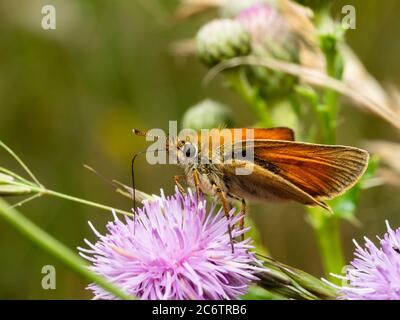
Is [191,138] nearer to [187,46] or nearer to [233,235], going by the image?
[233,235]

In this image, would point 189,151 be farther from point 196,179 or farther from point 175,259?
point 175,259

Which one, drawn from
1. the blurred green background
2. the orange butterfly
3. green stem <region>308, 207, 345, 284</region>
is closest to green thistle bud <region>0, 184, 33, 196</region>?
the orange butterfly

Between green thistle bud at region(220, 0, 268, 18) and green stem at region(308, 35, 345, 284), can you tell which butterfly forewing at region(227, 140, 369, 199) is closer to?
green stem at region(308, 35, 345, 284)

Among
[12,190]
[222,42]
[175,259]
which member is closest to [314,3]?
[222,42]

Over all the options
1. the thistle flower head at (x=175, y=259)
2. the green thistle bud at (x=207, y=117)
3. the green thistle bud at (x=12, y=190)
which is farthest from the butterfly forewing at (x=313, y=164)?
the green thistle bud at (x=207, y=117)

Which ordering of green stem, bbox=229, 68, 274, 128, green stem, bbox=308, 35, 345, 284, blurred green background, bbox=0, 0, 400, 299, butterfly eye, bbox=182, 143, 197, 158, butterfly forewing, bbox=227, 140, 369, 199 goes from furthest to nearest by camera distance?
blurred green background, bbox=0, 0, 400, 299, green stem, bbox=229, 68, 274, 128, green stem, bbox=308, 35, 345, 284, butterfly eye, bbox=182, 143, 197, 158, butterfly forewing, bbox=227, 140, 369, 199

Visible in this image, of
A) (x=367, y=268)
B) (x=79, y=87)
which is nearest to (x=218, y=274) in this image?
(x=367, y=268)
